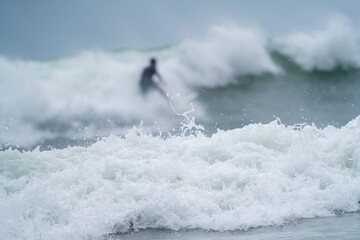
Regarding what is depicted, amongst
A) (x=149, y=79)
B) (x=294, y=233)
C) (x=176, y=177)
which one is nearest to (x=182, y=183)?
(x=176, y=177)

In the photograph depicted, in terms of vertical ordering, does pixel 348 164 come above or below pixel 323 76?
below

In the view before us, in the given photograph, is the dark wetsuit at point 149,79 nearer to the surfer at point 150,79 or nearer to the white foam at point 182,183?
the surfer at point 150,79

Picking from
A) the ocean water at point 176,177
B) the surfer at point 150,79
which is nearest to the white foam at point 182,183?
the ocean water at point 176,177

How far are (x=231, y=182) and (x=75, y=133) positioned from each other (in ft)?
25.5

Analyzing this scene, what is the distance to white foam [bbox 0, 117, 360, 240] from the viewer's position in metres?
4.86

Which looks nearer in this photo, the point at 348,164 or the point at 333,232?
the point at 333,232

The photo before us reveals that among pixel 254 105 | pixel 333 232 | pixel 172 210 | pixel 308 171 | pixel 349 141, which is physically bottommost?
pixel 333 232

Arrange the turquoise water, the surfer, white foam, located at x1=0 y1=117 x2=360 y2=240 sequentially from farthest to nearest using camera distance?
1. the surfer
2. white foam, located at x1=0 y1=117 x2=360 y2=240
3. the turquoise water

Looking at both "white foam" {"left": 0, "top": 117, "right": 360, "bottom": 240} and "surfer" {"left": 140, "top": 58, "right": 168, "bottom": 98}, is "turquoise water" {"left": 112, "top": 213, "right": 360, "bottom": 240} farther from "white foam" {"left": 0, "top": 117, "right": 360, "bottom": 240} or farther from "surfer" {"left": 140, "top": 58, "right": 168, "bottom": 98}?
"surfer" {"left": 140, "top": 58, "right": 168, "bottom": 98}

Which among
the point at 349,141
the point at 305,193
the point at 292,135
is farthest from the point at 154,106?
the point at 305,193

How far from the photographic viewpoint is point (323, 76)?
15.2 m

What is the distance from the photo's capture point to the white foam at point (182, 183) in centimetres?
486

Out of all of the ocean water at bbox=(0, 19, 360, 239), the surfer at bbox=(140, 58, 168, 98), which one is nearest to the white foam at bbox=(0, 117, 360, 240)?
the ocean water at bbox=(0, 19, 360, 239)

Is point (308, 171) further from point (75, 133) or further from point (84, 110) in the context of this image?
point (84, 110)
